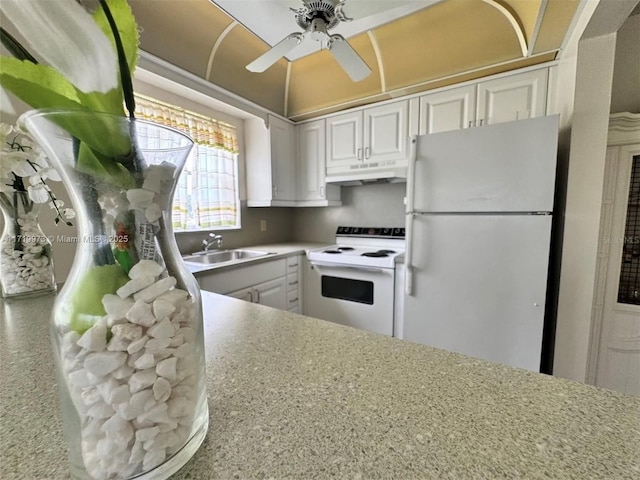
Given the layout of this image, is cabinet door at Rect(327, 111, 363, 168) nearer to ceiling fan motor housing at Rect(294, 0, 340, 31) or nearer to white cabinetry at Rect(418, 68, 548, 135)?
white cabinetry at Rect(418, 68, 548, 135)

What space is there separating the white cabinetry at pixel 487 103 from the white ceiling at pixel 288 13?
66cm

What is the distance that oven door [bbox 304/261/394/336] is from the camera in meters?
2.04

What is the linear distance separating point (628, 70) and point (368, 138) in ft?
5.28

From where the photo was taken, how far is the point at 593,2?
1.14m

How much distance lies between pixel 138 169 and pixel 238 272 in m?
1.68

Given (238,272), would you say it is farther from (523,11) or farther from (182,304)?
(523,11)

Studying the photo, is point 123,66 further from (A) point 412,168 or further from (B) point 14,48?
(A) point 412,168

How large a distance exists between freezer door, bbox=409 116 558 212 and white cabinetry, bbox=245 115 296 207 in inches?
54.0

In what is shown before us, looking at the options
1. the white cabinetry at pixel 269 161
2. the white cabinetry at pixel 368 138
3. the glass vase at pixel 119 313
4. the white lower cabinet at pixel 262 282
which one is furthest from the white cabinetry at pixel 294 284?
the glass vase at pixel 119 313

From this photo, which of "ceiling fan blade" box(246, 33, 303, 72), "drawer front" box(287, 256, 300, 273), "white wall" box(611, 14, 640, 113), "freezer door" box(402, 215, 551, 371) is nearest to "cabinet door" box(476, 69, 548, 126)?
"white wall" box(611, 14, 640, 113)

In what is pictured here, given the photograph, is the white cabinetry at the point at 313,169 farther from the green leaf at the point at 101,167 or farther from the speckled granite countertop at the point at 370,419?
the green leaf at the point at 101,167

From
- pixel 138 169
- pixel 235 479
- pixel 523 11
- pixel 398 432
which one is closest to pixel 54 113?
pixel 138 169

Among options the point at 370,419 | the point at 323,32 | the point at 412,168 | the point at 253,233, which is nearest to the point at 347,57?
the point at 323,32

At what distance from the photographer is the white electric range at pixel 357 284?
2.03 m
